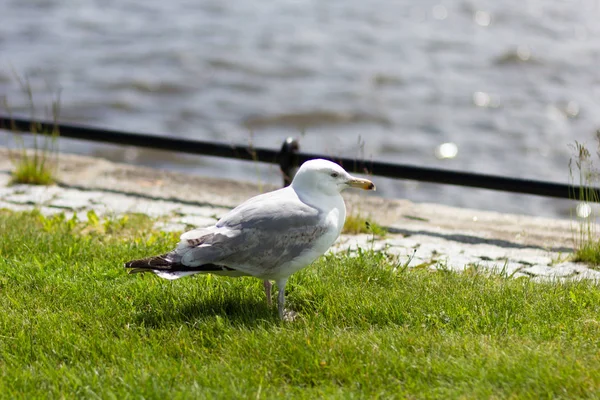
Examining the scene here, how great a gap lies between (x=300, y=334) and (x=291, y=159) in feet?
12.0

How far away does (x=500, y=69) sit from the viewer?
1775 centimetres

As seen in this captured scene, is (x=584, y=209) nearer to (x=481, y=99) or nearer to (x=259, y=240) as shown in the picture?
(x=481, y=99)

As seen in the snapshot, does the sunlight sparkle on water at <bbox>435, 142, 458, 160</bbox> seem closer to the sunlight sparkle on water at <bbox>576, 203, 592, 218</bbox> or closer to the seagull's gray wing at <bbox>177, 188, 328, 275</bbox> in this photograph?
the sunlight sparkle on water at <bbox>576, 203, 592, 218</bbox>

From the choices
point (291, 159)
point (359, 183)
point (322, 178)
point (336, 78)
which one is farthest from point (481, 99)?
point (322, 178)

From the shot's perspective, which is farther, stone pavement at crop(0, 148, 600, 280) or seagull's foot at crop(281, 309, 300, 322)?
stone pavement at crop(0, 148, 600, 280)

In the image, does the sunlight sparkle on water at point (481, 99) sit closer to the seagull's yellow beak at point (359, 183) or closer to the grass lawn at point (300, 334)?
the grass lawn at point (300, 334)

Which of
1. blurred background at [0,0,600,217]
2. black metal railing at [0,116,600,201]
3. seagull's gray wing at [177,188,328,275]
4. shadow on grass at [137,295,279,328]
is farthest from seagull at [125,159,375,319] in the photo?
blurred background at [0,0,600,217]

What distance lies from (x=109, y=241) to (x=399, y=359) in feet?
10.3

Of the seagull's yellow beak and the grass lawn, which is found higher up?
the seagull's yellow beak

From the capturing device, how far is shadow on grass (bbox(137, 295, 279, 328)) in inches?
199

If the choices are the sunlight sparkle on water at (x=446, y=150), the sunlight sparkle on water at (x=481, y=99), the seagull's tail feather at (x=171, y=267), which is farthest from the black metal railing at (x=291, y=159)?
the sunlight sparkle on water at (x=481, y=99)

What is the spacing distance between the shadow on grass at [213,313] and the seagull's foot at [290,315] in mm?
63

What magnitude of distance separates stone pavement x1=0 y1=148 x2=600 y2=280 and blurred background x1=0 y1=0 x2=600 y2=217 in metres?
1.84

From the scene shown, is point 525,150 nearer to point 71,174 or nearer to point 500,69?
point 500,69
